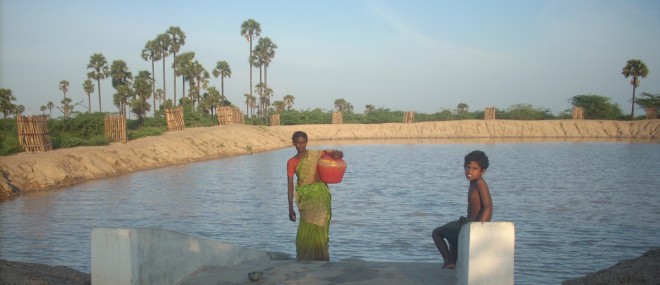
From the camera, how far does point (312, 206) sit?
7148 millimetres

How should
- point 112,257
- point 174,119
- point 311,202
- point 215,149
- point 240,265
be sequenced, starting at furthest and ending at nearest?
1. point 174,119
2. point 215,149
3. point 311,202
4. point 240,265
5. point 112,257

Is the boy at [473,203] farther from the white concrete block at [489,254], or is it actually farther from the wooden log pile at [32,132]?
the wooden log pile at [32,132]

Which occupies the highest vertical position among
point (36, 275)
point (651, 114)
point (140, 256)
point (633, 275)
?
point (651, 114)

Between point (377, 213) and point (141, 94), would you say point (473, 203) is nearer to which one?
point (377, 213)

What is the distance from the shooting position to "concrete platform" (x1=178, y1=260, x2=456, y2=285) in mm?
5695

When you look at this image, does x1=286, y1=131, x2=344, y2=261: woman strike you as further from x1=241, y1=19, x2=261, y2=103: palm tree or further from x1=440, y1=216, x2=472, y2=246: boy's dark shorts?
x1=241, y1=19, x2=261, y2=103: palm tree

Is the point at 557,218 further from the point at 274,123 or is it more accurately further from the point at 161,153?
the point at 274,123

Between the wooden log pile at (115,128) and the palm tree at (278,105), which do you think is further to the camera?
the palm tree at (278,105)

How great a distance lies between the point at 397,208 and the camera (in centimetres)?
1415

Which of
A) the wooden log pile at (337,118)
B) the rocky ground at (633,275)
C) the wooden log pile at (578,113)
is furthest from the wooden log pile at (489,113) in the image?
the rocky ground at (633,275)

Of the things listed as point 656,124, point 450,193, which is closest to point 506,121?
point 656,124

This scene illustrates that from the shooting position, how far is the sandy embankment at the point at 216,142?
65.1 ft

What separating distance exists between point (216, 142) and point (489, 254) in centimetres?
3434

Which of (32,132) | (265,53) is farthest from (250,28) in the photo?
(32,132)
